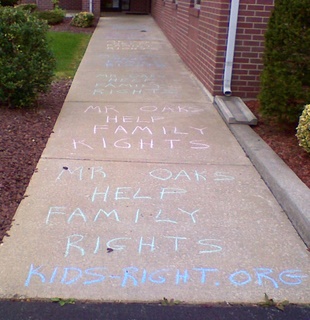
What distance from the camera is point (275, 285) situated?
2.76 metres

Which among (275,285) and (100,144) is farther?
(100,144)

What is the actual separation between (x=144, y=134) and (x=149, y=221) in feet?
6.76

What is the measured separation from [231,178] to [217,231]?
1.03 m

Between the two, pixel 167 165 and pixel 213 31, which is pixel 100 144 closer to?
pixel 167 165

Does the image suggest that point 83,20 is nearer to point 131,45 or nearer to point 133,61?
point 131,45

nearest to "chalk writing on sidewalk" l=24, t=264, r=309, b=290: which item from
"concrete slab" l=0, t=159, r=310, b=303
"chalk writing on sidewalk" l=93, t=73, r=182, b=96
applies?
"concrete slab" l=0, t=159, r=310, b=303

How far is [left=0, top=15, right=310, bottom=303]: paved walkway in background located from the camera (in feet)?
8.98

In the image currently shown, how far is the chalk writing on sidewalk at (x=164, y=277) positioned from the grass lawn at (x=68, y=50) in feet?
16.9

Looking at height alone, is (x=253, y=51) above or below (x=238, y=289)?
above

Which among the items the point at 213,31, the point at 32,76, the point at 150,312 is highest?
the point at 213,31

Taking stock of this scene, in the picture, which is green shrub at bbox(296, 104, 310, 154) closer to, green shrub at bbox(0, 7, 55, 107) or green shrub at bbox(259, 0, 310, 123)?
green shrub at bbox(259, 0, 310, 123)

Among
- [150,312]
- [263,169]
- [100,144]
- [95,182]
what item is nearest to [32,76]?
[100,144]

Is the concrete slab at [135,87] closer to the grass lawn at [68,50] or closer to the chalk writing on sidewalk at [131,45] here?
the grass lawn at [68,50]

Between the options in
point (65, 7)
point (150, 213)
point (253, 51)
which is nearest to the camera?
point (150, 213)
